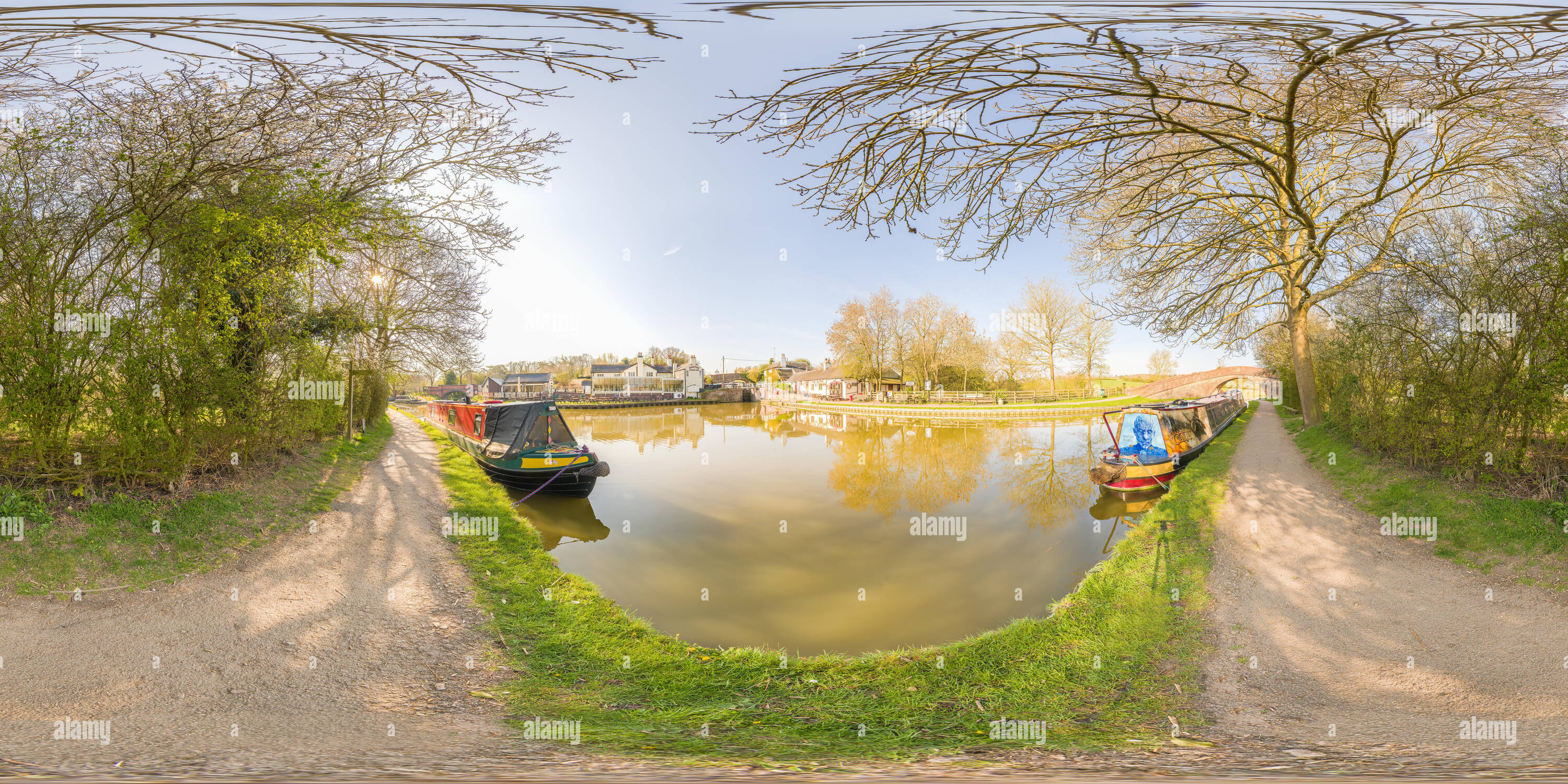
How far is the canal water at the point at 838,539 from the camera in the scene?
5246mm

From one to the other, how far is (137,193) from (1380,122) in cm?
1178

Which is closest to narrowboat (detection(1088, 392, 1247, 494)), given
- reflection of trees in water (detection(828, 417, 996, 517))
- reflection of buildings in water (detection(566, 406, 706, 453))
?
reflection of trees in water (detection(828, 417, 996, 517))

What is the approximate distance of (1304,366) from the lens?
13.3 meters

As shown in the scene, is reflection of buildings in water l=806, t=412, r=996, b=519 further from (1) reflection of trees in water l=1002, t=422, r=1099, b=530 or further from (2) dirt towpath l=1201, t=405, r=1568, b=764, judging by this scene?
(2) dirt towpath l=1201, t=405, r=1568, b=764

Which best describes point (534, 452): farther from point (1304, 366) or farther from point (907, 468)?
point (1304, 366)

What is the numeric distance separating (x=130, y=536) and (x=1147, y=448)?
560 inches

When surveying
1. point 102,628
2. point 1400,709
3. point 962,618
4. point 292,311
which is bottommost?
point 962,618

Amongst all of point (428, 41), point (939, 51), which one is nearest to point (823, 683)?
point (939, 51)

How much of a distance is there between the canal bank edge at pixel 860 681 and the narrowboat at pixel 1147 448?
14.6 feet

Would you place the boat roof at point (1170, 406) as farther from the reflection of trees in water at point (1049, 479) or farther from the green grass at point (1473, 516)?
the green grass at point (1473, 516)

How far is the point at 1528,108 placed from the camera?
14.9ft

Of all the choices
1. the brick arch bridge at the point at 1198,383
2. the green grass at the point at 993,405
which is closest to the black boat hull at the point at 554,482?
the green grass at the point at 993,405

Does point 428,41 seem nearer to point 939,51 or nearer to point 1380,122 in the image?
point 939,51

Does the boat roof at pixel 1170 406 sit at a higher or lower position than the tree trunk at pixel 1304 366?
lower
